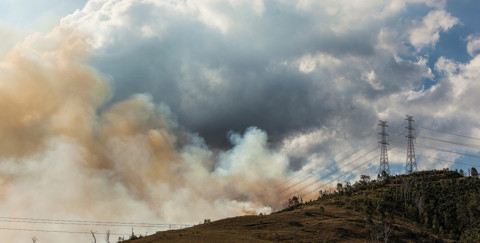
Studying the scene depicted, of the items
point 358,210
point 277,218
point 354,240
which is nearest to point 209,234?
point 277,218

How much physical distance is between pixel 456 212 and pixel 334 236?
8274cm

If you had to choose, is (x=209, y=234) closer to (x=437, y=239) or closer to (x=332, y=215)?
(x=332, y=215)

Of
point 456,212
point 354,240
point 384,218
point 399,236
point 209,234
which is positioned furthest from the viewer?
point 456,212

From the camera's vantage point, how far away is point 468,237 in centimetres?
16762

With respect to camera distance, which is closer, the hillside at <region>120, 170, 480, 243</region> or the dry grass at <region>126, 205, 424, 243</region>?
the dry grass at <region>126, 205, 424, 243</region>

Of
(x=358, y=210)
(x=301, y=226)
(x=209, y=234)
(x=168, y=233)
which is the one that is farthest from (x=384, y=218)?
(x=168, y=233)

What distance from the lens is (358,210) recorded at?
195 m

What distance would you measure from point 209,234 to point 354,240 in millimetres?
55577

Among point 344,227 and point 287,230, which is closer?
point 287,230

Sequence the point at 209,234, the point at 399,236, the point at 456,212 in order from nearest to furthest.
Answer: the point at 209,234 < the point at 399,236 < the point at 456,212

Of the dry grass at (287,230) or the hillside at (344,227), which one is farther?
the hillside at (344,227)

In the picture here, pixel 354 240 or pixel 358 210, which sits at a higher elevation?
pixel 358 210

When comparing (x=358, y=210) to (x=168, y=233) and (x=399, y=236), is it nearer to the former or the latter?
(x=399, y=236)

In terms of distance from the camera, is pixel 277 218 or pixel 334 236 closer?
pixel 334 236
